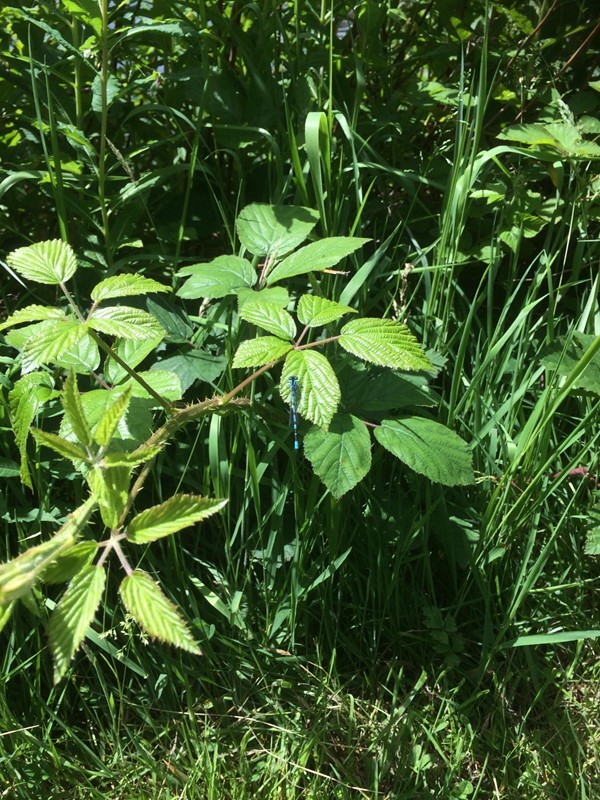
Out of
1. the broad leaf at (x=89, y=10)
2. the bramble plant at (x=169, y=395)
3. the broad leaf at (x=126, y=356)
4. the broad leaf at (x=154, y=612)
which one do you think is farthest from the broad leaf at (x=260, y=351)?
the broad leaf at (x=89, y=10)

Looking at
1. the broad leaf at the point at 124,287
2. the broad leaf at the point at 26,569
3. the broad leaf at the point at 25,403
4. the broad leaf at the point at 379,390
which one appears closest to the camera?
the broad leaf at the point at 26,569

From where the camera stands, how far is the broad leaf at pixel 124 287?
1277 mm

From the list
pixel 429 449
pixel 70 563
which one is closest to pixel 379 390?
pixel 429 449

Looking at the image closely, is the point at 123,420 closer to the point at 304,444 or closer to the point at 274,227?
the point at 304,444

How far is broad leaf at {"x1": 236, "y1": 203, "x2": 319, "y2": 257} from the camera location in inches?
59.6

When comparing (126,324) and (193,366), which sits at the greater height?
(126,324)

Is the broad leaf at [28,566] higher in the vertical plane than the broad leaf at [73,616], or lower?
higher

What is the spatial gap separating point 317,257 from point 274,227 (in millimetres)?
172

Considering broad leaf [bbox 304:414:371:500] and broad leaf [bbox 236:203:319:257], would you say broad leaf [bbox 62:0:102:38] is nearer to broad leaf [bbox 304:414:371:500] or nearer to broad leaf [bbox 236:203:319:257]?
broad leaf [bbox 236:203:319:257]

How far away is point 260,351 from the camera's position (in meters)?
1.30

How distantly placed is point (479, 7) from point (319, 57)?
0.48 m

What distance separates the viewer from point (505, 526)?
5.30 ft

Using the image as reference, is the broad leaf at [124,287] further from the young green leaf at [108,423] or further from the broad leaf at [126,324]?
the young green leaf at [108,423]

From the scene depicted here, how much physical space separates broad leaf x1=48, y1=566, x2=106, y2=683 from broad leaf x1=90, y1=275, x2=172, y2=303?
0.47 metres
